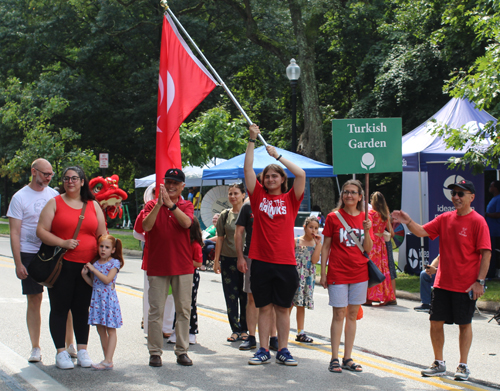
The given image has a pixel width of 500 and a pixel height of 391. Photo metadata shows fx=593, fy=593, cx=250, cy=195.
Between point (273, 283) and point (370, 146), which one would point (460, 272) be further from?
point (370, 146)

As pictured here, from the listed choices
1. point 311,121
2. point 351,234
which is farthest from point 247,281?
point 311,121

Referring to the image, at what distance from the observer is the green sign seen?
704 cm

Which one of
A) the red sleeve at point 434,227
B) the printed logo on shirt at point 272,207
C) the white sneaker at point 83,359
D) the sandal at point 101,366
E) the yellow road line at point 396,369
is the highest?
the printed logo on shirt at point 272,207

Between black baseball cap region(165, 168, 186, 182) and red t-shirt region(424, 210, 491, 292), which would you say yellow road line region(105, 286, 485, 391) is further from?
black baseball cap region(165, 168, 186, 182)

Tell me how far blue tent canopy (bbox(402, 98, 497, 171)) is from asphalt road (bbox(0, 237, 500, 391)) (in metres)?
4.16

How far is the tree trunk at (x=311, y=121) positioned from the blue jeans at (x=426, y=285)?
38.1ft

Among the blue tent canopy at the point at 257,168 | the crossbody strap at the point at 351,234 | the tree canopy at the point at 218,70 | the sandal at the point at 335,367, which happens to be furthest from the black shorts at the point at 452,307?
the tree canopy at the point at 218,70

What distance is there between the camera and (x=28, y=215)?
227 inches

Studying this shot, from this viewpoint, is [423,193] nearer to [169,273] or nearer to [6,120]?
[169,273]

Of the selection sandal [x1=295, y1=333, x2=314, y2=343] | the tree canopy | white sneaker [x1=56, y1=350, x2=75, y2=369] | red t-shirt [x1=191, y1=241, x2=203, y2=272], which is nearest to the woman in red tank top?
white sneaker [x1=56, y1=350, x2=75, y2=369]

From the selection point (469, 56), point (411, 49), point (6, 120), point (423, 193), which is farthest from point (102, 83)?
point (423, 193)

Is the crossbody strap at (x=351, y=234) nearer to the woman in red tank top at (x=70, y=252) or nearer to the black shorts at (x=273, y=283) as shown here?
the black shorts at (x=273, y=283)

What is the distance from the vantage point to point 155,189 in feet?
22.4

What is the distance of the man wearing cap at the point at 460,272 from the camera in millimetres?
5371
